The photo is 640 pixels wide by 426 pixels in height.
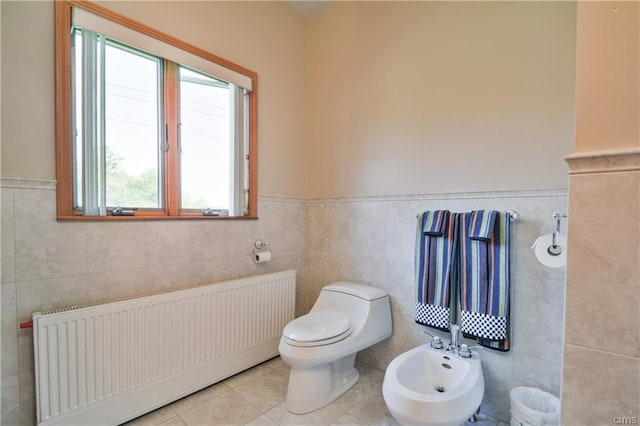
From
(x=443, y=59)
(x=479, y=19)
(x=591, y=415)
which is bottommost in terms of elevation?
(x=591, y=415)

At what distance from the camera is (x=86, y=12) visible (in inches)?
59.0

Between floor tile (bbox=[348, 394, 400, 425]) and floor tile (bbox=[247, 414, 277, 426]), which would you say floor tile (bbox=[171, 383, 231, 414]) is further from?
floor tile (bbox=[348, 394, 400, 425])

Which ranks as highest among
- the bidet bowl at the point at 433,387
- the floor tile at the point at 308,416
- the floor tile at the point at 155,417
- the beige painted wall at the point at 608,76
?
the beige painted wall at the point at 608,76

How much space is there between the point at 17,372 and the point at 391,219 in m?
2.13

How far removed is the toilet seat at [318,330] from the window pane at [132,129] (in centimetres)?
114

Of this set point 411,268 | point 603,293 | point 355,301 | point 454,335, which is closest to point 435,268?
point 411,268

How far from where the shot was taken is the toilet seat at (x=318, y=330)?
1.65m

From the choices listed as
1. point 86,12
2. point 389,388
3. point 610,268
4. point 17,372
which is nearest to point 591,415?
point 610,268

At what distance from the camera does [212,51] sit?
2027 mm

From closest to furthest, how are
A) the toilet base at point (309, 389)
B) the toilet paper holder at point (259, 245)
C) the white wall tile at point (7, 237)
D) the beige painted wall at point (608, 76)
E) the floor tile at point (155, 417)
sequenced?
the beige painted wall at point (608, 76) → the white wall tile at point (7, 237) → the floor tile at point (155, 417) → the toilet base at point (309, 389) → the toilet paper holder at point (259, 245)

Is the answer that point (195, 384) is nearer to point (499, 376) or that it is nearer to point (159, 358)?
point (159, 358)

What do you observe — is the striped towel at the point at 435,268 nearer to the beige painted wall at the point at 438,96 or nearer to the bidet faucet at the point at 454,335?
the bidet faucet at the point at 454,335

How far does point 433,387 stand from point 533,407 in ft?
1.51

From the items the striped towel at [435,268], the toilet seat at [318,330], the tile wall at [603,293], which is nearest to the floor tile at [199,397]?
the toilet seat at [318,330]
